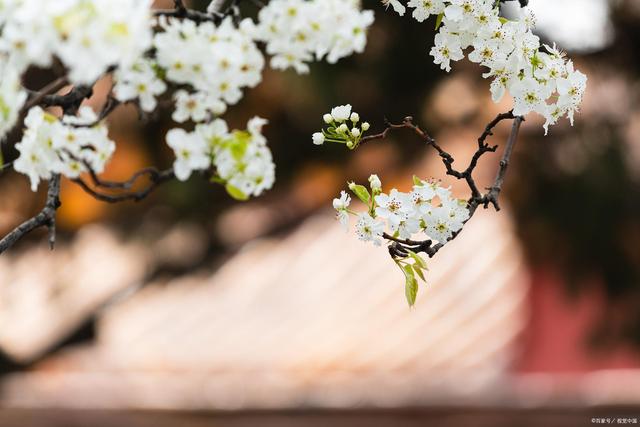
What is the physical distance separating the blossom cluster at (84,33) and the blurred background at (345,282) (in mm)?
2382

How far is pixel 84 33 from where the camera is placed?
0.65 metres

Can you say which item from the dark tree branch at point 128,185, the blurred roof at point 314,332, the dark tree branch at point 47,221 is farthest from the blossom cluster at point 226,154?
the blurred roof at point 314,332

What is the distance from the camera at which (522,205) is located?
146 inches

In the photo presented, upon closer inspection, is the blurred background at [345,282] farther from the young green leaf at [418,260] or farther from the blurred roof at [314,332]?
the young green leaf at [418,260]

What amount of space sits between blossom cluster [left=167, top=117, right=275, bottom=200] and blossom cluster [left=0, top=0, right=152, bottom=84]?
0.38ft

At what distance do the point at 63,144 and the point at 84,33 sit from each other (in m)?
0.14

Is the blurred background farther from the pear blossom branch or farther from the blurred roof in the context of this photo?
the pear blossom branch

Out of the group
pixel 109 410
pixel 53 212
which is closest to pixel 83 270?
pixel 109 410

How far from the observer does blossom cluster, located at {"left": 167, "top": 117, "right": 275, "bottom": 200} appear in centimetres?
78

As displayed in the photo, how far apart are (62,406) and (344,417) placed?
1349 mm

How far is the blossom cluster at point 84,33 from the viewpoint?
0.65 meters

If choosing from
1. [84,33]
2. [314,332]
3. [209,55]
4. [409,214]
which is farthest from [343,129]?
[314,332]

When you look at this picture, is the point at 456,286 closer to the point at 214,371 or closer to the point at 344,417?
the point at 344,417

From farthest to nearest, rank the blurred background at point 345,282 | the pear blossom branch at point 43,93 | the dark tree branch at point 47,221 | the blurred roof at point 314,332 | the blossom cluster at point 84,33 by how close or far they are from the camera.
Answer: the blurred roof at point 314,332
the blurred background at point 345,282
the dark tree branch at point 47,221
the pear blossom branch at point 43,93
the blossom cluster at point 84,33
